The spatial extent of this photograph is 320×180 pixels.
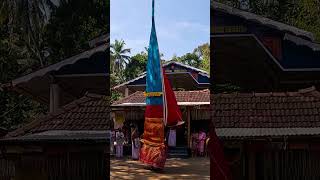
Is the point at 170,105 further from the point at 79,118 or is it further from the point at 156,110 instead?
the point at 79,118

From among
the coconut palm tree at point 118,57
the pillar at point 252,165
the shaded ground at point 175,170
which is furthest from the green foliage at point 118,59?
the pillar at point 252,165

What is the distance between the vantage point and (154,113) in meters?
1.88

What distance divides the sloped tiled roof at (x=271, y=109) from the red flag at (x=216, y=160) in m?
0.12

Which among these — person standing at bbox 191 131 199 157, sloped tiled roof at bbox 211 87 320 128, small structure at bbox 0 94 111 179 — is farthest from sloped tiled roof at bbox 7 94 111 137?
sloped tiled roof at bbox 211 87 320 128

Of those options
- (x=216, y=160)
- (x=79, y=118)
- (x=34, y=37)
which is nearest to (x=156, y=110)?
(x=216, y=160)

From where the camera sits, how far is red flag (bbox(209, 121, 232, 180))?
1960 millimetres

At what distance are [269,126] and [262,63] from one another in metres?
0.34

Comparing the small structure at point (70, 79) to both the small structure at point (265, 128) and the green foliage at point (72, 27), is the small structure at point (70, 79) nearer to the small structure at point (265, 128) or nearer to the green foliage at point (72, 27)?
the green foliage at point (72, 27)

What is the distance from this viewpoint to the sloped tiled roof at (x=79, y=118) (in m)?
2.11

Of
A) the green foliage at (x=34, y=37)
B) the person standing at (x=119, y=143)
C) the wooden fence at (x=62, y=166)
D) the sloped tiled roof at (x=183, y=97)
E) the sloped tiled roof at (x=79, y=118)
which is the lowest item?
the wooden fence at (x=62, y=166)

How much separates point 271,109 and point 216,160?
0.37 metres

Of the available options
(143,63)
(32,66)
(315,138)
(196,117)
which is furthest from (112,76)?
(315,138)

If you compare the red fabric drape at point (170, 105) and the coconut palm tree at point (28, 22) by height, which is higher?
the coconut palm tree at point (28, 22)

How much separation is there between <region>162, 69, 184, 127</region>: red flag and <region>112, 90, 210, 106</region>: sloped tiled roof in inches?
1.0
